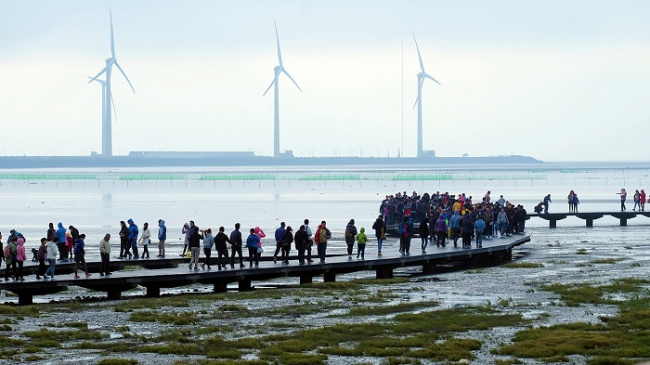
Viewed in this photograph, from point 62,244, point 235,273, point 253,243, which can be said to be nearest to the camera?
point 235,273

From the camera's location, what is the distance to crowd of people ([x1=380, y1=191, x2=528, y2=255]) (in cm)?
4681

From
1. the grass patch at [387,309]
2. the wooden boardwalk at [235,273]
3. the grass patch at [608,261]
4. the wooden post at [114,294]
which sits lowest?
the grass patch at [387,309]

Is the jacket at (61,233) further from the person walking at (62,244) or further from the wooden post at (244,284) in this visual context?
the wooden post at (244,284)

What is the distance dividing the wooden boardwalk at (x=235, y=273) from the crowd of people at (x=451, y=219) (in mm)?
748

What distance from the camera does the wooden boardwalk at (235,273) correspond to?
36.2 metres

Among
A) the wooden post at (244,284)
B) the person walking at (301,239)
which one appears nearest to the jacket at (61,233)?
the wooden post at (244,284)

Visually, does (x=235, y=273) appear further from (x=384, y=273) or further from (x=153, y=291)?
(x=384, y=273)

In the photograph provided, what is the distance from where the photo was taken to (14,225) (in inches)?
3285

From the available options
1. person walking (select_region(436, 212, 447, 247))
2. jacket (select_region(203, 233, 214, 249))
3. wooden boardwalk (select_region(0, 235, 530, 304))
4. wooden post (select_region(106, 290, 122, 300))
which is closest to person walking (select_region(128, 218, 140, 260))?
wooden boardwalk (select_region(0, 235, 530, 304))

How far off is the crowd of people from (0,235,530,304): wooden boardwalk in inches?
29.4

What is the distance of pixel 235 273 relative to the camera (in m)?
38.8

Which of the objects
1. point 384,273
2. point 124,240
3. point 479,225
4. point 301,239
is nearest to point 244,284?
point 301,239

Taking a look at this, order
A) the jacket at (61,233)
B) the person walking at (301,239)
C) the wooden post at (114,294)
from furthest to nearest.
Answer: the jacket at (61,233) < the person walking at (301,239) < the wooden post at (114,294)

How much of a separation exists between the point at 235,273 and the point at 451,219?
16236 mm
